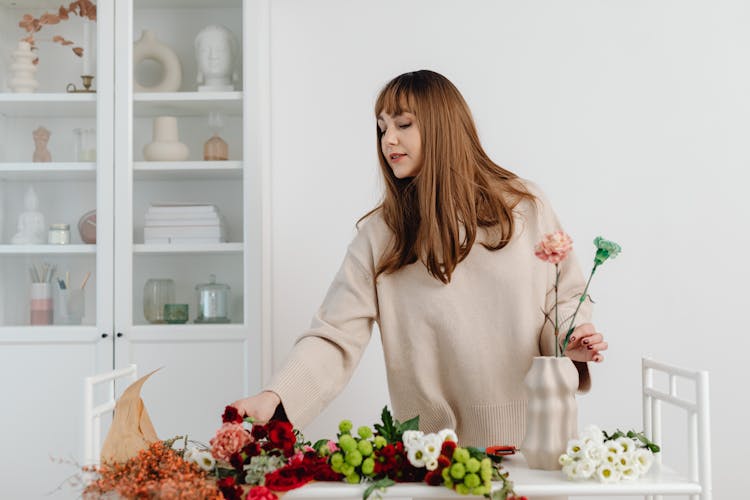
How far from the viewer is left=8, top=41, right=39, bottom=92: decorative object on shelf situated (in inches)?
116

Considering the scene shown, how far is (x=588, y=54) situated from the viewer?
308 cm

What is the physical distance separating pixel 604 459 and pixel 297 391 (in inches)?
27.7

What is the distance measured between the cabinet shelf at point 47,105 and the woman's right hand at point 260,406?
159 centimetres

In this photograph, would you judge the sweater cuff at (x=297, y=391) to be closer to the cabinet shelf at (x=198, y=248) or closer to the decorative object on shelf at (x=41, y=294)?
the cabinet shelf at (x=198, y=248)

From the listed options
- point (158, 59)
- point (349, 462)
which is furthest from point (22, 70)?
point (349, 462)

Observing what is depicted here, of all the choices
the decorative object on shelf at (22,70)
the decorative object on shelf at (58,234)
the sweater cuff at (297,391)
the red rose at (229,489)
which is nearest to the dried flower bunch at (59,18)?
the decorative object on shelf at (22,70)

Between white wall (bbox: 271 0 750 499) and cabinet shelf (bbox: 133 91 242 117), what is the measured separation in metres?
0.21

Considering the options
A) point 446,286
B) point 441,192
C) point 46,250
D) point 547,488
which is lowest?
point 547,488

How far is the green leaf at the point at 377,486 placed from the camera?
54.4 inches

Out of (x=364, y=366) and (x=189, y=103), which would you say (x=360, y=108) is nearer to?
(x=189, y=103)

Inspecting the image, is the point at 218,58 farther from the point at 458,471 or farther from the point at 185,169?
the point at 458,471

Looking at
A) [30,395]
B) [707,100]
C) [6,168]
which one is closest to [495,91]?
[707,100]

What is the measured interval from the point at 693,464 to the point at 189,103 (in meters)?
2.12

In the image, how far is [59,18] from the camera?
9.68 feet
